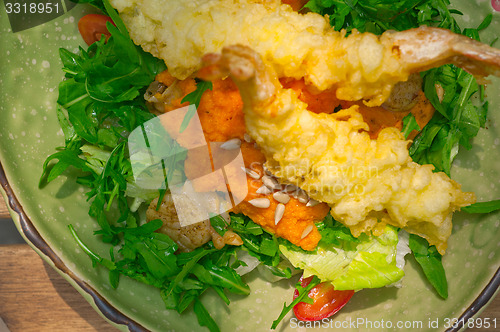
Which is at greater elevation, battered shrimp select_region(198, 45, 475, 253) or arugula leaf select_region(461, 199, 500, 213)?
battered shrimp select_region(198, 45, 475, 253)

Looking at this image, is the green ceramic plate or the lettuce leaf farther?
the lettuce leaf

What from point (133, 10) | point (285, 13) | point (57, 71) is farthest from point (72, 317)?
point (285, 13)

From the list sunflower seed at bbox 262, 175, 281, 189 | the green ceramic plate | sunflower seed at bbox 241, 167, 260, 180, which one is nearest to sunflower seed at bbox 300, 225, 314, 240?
sunflower seed at bbox 262, 175, 281, 189

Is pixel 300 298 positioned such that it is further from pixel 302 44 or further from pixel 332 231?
pixel 302 44

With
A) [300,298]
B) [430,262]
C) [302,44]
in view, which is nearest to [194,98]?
[302,44]

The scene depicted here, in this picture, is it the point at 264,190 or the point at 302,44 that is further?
the point at 264,190

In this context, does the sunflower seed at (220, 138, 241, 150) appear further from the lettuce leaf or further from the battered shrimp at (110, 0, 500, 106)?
the lettuce leaf

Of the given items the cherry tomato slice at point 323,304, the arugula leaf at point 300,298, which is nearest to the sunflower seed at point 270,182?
the arugula leaf at point 300,298

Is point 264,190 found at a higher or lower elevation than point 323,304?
higher
